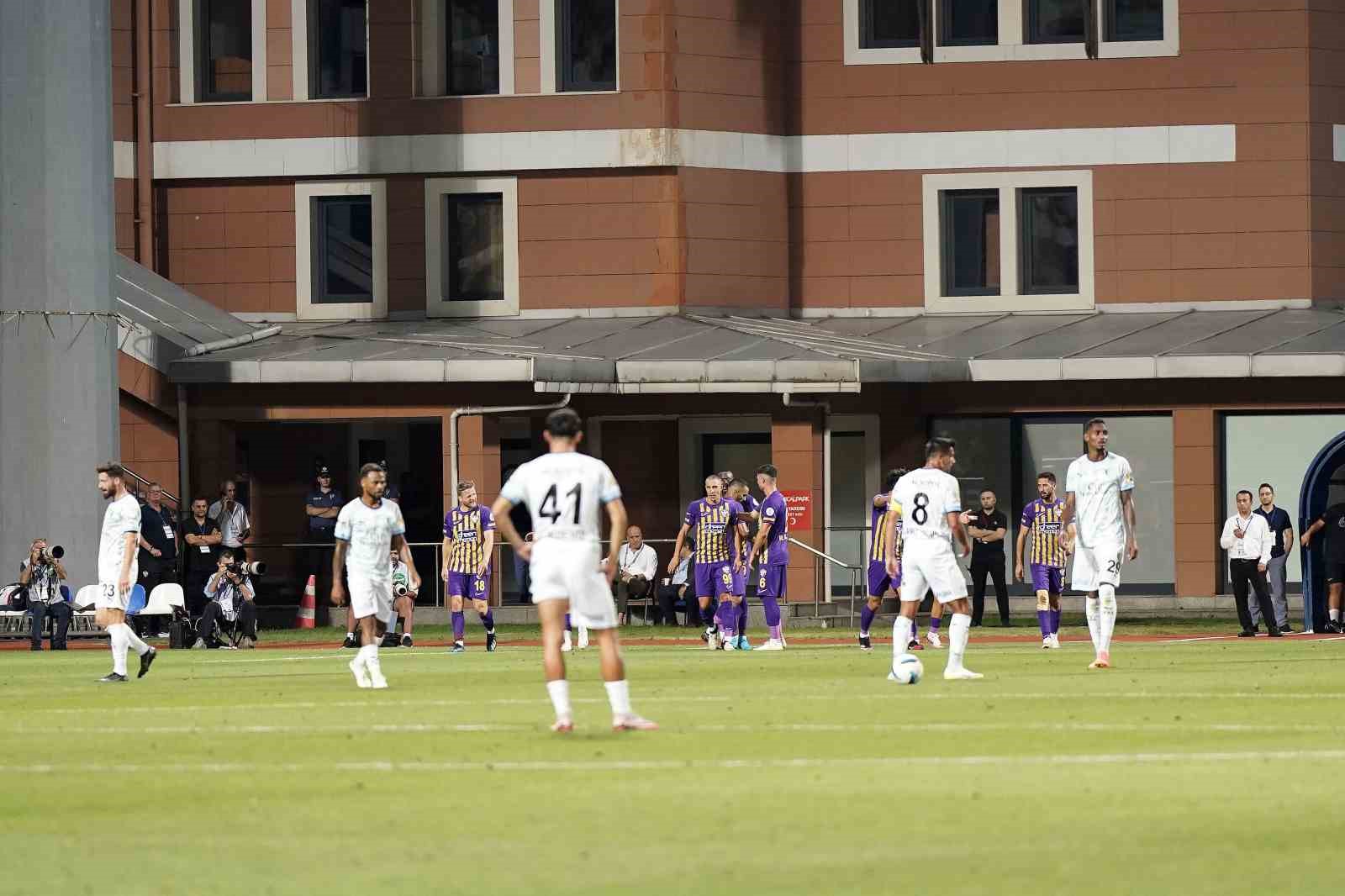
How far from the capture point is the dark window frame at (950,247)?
38.1m

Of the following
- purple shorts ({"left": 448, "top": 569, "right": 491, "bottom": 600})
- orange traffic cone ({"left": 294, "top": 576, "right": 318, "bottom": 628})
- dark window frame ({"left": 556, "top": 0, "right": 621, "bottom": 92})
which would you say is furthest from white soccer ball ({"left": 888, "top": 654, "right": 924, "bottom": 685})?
dark window frame ({"left": 556, "top": 0, "right": 621, "bottom": 92})

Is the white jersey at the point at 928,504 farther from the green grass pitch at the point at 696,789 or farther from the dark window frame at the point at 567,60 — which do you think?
the dark window frame at the point at 567,60

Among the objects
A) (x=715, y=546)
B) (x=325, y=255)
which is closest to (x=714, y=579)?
(x=715, y=546)

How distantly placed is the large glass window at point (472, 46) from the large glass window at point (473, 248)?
1.69 meters

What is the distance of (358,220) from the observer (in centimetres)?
3856

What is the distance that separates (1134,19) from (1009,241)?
3831 mm

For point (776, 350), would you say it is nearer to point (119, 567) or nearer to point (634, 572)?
point (634, 572)

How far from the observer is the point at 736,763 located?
472 inches

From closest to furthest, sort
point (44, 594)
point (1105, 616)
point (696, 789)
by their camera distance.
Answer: point (696, 789), point (1105, 616), point (44, 594)

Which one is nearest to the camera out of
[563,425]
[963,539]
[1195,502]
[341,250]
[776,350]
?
[563,425]

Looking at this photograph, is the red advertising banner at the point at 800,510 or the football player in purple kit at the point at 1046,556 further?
the red advertising banner at the point at 800,510

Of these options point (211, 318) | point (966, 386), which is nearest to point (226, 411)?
point (211, 318)

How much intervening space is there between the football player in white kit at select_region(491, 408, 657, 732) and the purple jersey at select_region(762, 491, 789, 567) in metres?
12.6

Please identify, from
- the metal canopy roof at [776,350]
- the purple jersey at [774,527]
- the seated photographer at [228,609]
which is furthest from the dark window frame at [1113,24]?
the seated photographer at [228,609]
